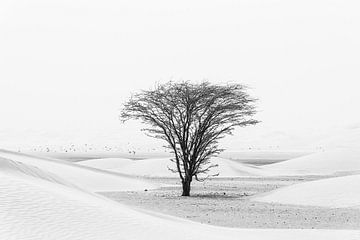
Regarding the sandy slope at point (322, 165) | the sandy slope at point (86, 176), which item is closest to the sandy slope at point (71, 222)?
the sandy slope at point (86, 176)

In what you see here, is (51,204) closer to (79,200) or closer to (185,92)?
(79,200)

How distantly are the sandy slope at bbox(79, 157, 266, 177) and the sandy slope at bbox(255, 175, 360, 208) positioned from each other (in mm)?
23502

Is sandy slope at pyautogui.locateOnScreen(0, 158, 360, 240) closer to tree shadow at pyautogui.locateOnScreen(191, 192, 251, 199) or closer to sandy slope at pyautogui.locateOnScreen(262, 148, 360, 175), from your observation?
tree shadow at pyautogui.locateOnScreen(191, 192, 251, 199)

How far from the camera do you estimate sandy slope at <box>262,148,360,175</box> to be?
58.1 m

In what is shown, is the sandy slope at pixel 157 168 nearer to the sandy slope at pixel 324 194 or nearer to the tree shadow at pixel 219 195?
the tree shadow at pixel 219 195

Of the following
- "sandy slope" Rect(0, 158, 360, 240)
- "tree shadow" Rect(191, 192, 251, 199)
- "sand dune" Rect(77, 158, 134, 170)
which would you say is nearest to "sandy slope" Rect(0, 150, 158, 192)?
"tree shadow" Rect(191, 192, 251, 199)

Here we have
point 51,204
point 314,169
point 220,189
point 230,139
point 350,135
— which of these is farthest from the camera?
point 230,139

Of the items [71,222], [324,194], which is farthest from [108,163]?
[71,222]

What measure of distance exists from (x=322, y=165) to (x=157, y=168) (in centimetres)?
1519

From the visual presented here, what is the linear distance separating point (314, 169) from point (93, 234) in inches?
1903

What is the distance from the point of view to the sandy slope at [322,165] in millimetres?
58094

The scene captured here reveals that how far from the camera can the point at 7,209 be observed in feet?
44.6

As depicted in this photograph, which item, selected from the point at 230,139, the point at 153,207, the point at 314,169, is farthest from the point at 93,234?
the point at 230,139

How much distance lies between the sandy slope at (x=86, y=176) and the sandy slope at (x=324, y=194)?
10.5 meters
